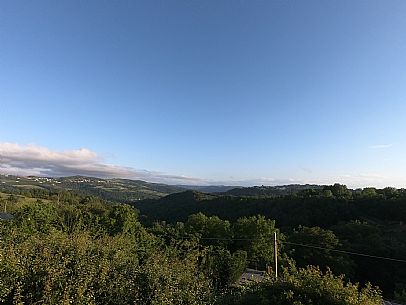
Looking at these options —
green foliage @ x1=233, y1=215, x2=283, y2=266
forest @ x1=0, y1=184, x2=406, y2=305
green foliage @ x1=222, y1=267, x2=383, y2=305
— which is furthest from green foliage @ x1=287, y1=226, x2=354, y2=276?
green foliage @ x1=222, y1=267, x2=383, y2=305

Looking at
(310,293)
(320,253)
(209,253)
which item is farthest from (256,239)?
(310,293)

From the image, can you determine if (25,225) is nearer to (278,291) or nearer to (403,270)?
(278,291)

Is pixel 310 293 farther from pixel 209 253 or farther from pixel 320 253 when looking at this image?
pixel 320 253

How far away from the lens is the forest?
1172cm

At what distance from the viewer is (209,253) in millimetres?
30469

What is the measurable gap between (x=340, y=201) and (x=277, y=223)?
15151 millimetres

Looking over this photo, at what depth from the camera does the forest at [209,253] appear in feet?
38.4

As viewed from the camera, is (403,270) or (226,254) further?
(403,270)

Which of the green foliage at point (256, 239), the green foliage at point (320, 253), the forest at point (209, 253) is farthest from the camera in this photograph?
Result: the green foliage at point (256, 239)

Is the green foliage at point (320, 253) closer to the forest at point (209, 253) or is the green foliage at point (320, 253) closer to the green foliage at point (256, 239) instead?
the forest at point (209, 253)

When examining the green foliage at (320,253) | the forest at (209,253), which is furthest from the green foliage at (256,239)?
the green foliage at (320,253)

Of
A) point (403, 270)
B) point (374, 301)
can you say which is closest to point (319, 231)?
point (403, 270)

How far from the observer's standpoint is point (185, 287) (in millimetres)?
12828

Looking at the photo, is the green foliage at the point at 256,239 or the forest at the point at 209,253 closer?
the forest at the point at 209,253
